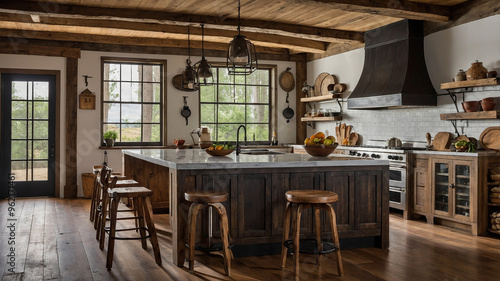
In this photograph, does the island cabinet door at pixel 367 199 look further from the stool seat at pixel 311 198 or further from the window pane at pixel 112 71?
A: the window pane at pixel 112 71

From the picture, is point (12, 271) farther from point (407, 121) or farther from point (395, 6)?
point (407, 121)

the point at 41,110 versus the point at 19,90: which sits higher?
the point at 19,90

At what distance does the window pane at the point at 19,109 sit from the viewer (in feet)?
27.6

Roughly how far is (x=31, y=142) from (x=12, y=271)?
4932 mm

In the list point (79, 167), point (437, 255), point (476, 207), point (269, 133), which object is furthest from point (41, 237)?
point (269, 133)

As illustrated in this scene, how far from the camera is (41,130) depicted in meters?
8.60

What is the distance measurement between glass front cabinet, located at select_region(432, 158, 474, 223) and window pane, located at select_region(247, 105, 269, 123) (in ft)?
14.3

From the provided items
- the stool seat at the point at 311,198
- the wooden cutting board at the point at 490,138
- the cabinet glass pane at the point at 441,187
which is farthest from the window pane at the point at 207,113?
the stool seat at the point at 311,198

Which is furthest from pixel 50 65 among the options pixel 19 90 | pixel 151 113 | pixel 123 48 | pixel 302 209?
pixel 302 209

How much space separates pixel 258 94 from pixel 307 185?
18.2 feet

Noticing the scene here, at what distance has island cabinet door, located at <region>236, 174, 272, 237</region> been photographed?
4.46m

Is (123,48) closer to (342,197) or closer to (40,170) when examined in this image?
(40,170)

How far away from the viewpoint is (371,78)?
7.71 metres

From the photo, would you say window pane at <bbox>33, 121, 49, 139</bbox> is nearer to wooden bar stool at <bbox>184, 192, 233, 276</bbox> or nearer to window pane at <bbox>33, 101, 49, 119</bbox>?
window pane at <bbox>33, 101, 49, 119</bbox>
